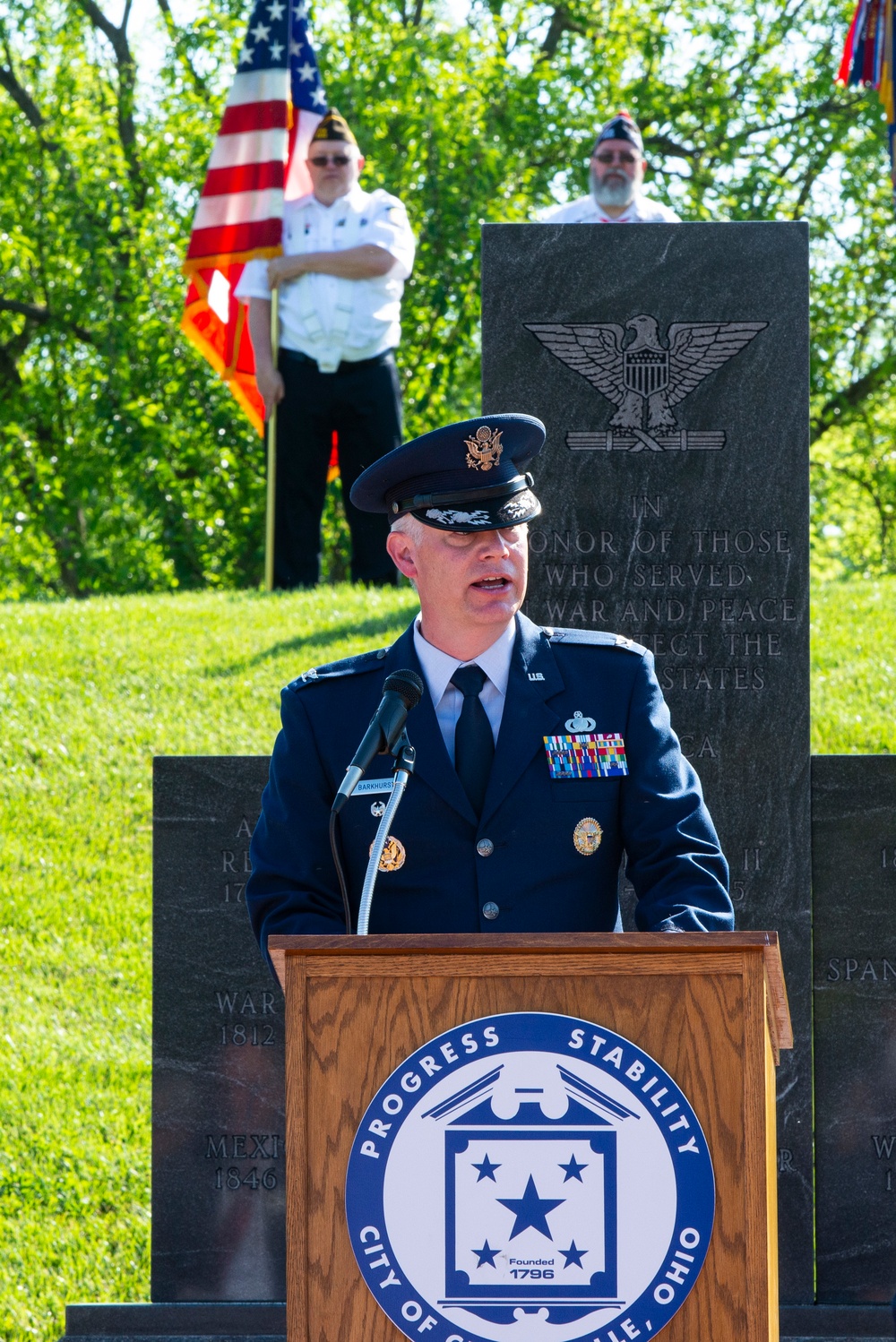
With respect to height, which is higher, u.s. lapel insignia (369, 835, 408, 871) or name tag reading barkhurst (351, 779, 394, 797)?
name tag reading barkhurst (351, 779, 394, 797)

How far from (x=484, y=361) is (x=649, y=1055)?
3.20 meters

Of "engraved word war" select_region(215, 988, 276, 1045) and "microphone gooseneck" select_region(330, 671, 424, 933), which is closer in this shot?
"microphone gooseneck" select_region(330, 671, 424, 933)

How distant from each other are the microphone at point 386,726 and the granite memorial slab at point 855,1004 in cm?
269

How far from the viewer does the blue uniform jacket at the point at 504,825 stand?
3.44 m

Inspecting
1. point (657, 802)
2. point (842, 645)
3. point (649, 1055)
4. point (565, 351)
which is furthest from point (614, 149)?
point (649, 1055)

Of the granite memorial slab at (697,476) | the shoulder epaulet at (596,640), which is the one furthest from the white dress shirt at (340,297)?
the shoulder epaulet at (596,640)

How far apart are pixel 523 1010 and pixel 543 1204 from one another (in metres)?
0.27

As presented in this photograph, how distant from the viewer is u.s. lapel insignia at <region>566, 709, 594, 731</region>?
11.7 feet

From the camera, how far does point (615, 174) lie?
368 inches

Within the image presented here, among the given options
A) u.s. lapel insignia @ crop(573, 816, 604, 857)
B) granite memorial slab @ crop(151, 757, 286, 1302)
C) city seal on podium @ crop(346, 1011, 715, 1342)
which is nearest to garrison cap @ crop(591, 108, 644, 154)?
granite memorial slab @ crop(151, 757, 286, 1302)

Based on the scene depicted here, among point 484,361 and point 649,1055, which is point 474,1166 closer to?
point 649,1055

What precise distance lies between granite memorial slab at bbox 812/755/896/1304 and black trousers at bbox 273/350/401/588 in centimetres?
→ 608

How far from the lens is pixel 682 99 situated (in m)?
26.1

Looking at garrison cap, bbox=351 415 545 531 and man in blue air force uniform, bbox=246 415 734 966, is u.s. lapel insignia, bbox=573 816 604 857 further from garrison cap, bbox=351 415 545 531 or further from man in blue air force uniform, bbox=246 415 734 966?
garrison cap, bbox=351 415 545 531
